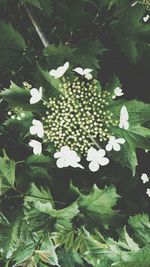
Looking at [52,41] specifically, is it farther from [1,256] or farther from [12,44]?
[1,256]

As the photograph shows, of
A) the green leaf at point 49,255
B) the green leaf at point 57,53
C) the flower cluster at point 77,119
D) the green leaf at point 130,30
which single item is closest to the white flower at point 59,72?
the flower cluster at point 77,119

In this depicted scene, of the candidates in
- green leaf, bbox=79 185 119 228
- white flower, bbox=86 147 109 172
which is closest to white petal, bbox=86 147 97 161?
white flower, bbox=86 147 109 172

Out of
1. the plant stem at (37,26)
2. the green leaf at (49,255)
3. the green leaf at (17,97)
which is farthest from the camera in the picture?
the plant stem at (37,26)

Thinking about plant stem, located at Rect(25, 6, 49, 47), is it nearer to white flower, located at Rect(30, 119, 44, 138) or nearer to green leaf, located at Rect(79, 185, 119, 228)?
white flower, located at Rect(30, 119, 44, 138)

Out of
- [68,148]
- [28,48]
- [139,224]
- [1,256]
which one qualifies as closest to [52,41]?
[28,48]

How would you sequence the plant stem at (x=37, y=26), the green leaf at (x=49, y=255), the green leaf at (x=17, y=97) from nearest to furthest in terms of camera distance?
1. the green leaf at (x=49, y=255)
2. the green leaf at (x=17, y=97)
3. the plant stem at (x=37, y=26)

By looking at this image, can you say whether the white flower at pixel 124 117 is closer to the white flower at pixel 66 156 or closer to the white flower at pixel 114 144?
the white flower at pixel 114 144

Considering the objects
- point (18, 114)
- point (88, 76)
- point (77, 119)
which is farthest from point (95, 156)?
point (18, 114)
